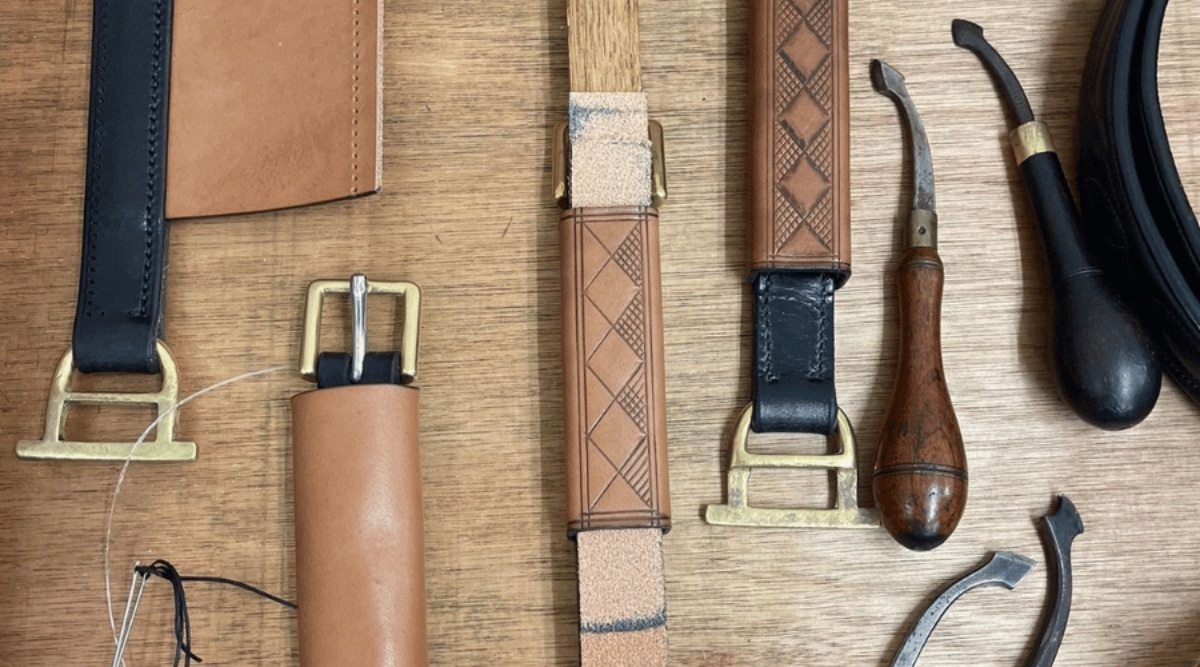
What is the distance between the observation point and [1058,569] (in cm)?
117

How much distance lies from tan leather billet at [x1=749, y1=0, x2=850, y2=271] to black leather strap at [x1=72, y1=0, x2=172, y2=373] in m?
0.70

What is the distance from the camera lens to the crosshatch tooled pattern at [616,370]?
1.17 m

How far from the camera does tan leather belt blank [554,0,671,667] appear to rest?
3.77 feet

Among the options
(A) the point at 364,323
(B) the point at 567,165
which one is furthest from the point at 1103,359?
(A) the point at 364,323

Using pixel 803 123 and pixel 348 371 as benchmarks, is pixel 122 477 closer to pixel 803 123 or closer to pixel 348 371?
pixel 348 371

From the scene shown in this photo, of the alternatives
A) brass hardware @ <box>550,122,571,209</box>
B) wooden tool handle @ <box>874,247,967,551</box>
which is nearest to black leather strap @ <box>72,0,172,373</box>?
brass hardware @ <box>550,122,571,209</box>

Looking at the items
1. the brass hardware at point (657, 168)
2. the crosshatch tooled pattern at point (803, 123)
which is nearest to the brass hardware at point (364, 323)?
the brass hardware at point (657, 168)

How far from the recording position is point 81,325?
122cm

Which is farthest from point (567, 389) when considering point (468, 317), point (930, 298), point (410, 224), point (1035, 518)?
point (1035, 518)

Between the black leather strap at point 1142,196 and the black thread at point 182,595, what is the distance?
100cm

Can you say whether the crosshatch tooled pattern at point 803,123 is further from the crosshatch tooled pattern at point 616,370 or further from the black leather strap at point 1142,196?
the black leather strap at point 1142,196

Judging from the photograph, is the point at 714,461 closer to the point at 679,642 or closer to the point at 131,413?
the point at 679,642

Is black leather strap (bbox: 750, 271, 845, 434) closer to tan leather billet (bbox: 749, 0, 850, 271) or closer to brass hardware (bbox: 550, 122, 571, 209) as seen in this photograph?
tan leather billet (bbox: 749, 0, 850, 271)

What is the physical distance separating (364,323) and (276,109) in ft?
0.95
